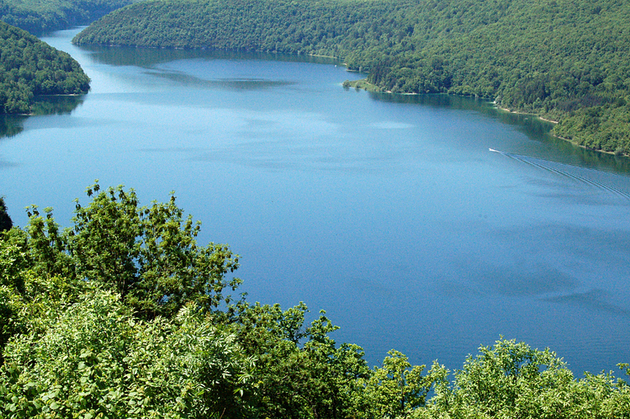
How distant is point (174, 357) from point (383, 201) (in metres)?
Answer: 44.0

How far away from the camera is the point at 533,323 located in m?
34.6

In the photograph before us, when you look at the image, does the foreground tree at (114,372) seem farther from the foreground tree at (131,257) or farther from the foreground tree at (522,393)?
the foreground tree at (522,393)

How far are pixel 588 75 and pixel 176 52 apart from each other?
357 ft

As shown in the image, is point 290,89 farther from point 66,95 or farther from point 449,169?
point 449,169

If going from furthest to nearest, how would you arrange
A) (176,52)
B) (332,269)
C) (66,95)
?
(176,52), (66,95), (332,269)

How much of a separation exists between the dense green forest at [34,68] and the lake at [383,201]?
186 inches

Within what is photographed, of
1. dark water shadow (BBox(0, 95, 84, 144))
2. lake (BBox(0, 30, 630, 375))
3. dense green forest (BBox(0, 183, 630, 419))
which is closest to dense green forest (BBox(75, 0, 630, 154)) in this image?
lake (BBox(0, 30, 630, 375))

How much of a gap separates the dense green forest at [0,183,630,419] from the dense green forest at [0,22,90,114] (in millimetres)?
82846

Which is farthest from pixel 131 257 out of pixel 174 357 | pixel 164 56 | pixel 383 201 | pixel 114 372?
pixel 164 56

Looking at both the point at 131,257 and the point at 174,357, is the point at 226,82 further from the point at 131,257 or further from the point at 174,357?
the point at 174,357

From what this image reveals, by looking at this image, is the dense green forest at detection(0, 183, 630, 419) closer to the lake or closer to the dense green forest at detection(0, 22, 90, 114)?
the lake

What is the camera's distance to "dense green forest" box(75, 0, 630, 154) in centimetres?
10094

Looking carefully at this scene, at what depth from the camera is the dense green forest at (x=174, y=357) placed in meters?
10.6

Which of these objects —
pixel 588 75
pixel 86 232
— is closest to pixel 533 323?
pixel 86 232
